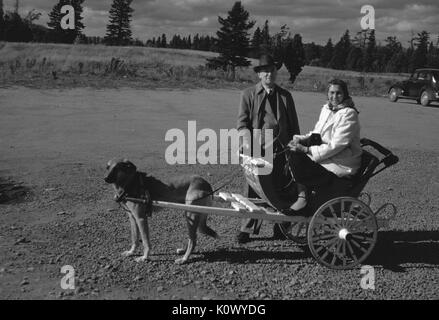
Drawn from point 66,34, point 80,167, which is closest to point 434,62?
point 66,34

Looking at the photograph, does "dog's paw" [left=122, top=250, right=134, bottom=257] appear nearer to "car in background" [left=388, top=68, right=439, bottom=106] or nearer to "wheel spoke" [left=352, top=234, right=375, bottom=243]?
"wheel spoke" [left=352, top=234, right=375, bottom=243]

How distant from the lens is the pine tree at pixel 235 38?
5784 cm

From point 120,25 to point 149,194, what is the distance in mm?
78693

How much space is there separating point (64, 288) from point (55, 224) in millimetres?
1903

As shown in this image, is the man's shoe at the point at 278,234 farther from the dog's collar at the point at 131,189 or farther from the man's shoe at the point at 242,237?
the dog's collar at the point at 131,189

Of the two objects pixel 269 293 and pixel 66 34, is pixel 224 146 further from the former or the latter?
pixel 66 34

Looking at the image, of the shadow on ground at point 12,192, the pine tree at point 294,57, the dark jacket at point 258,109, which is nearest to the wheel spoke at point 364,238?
the dark jacket at point 258,109

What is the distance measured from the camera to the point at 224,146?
12.2 meters

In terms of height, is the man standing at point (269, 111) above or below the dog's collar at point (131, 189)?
above

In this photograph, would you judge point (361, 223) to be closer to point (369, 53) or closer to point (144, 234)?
point (144, 234)

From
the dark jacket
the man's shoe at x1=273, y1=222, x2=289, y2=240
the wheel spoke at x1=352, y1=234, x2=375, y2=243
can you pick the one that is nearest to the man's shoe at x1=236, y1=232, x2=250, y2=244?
the man's shoe at x1=273, y1=222, x2=289, y2=240

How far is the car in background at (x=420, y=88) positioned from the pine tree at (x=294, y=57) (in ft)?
37.3

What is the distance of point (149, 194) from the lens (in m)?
5.15

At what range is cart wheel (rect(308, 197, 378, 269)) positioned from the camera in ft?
17.1
